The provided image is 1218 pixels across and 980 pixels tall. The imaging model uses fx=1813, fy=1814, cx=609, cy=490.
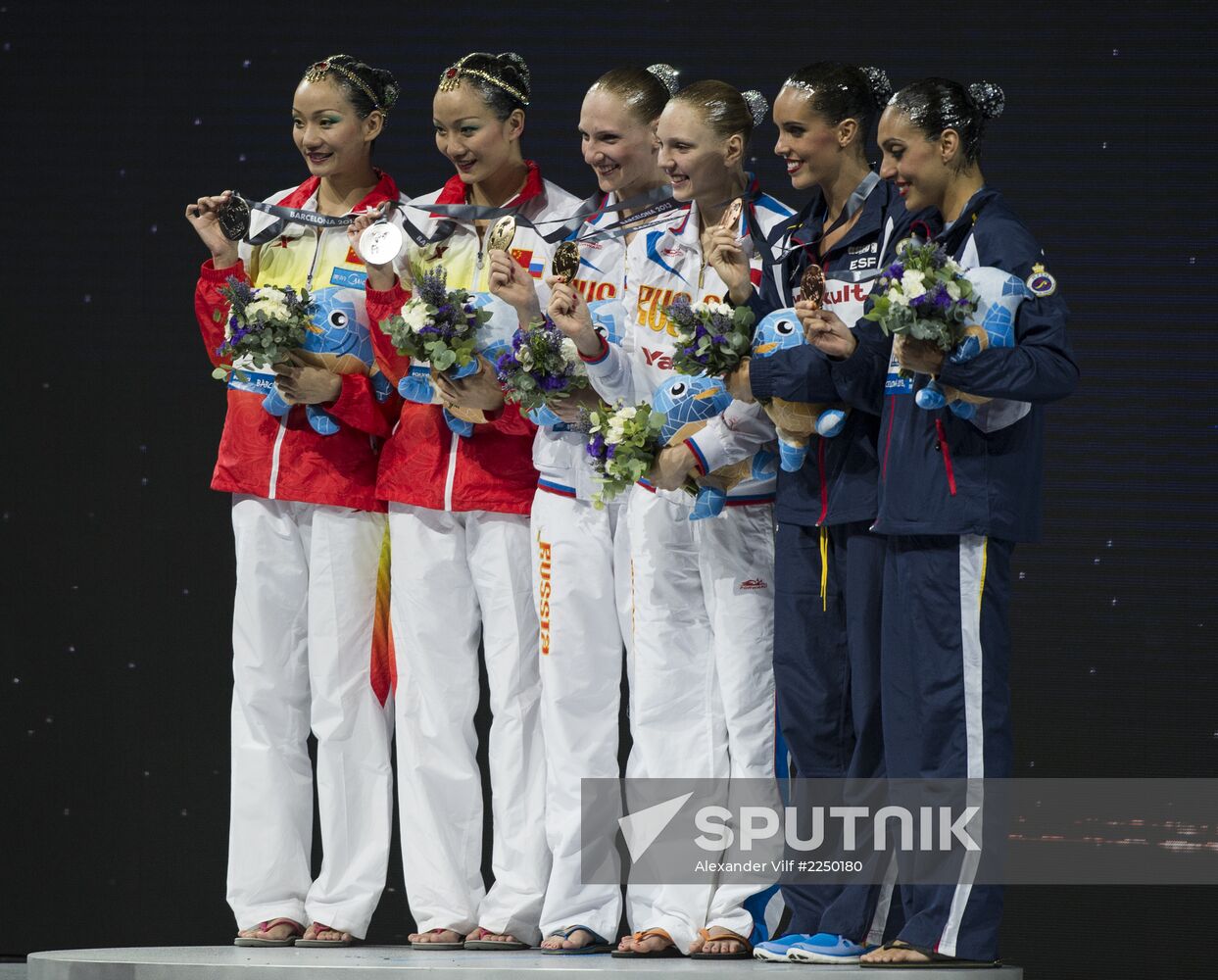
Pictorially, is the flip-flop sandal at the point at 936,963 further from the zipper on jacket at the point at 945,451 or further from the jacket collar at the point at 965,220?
the jacket collar at the point at 965,220

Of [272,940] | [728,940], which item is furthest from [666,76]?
[272,940]

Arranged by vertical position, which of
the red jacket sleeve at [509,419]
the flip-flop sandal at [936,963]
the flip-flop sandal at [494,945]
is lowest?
the flip-flop sandal at [494,945]

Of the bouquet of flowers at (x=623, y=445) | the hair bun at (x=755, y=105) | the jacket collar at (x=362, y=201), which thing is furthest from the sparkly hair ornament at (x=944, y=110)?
the jacket collar at (x=362, y=201)

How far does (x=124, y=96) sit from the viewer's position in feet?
20.3

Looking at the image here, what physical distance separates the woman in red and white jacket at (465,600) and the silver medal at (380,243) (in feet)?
0.18

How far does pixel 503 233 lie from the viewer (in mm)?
4594

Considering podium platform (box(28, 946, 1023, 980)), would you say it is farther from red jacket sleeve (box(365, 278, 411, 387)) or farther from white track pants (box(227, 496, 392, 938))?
red jacket sleeve (box(365, 278, 411, 387))

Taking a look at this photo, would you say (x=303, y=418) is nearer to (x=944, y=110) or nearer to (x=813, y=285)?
(x=813, y=285)

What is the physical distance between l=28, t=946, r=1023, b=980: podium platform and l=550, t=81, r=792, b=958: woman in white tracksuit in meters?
0.25

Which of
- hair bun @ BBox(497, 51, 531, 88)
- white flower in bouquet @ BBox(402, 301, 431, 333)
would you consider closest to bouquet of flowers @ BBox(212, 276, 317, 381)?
white flower in bouquet @ BBox(402, 301, 431, 333)

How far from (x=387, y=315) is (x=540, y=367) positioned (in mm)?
543

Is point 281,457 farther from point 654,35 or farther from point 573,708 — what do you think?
point 654,35

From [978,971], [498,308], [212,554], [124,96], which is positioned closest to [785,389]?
[498,308]

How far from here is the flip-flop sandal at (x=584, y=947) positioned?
435 centimetres
